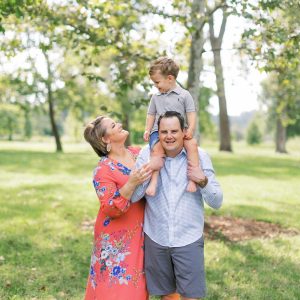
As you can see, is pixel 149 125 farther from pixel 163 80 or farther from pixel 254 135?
pixel 254 135

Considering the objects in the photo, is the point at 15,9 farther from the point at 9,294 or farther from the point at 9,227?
the point at 9,227

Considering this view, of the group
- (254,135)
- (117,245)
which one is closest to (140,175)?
(117,245)

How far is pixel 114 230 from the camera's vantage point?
392cm

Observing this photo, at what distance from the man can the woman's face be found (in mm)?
277

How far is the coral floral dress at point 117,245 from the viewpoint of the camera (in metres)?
3.84

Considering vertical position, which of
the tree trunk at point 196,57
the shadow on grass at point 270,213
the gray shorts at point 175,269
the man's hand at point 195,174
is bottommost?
the shadow on grass at point 270,213

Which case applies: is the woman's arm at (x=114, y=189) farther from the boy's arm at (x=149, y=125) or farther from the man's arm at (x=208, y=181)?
the boy's arm at (x=149, y=125)

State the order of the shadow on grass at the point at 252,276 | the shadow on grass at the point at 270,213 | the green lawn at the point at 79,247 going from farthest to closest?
the shadow on grass at the point at 270,213 → the green lawn at the point at 79,247 → the shadow on grass at the point at 252,276

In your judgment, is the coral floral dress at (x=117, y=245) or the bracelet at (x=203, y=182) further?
the coral floral dress at (x=117, y=245)

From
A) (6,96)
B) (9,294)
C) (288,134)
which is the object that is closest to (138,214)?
(9,294)

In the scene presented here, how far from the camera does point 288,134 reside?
5844cm

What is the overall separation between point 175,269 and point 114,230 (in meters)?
0.58

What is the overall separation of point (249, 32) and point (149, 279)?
412 centimetres

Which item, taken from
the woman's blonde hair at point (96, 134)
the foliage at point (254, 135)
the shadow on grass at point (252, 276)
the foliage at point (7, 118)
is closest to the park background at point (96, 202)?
the shadow on grass at point (252, 276)
